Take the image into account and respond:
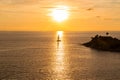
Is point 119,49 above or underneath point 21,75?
above

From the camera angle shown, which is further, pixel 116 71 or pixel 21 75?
pixel 116 71

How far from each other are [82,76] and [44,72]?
9.83m

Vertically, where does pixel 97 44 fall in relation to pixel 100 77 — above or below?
above

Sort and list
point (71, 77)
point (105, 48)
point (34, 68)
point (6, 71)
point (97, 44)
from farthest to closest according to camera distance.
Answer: point (97, 44), point (105, 48), point (34, 68), point (6, 71), point (71, 77)

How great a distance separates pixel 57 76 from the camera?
6238 cm

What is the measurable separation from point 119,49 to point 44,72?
69.0 metres

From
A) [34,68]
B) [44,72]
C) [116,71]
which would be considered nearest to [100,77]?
[116,71]

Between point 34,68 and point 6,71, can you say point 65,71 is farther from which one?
point 6,71

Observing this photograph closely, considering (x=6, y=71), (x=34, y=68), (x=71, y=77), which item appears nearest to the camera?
(x=71, y=77)

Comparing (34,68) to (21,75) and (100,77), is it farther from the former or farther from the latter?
(100,77)

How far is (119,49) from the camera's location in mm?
129375

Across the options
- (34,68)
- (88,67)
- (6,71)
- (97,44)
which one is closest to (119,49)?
(97,44)

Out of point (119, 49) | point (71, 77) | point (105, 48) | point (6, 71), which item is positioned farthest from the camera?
point (105, 48)

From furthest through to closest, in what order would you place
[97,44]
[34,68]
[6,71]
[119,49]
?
[97,44] → [119,49] → [34,68] → [6,71]
